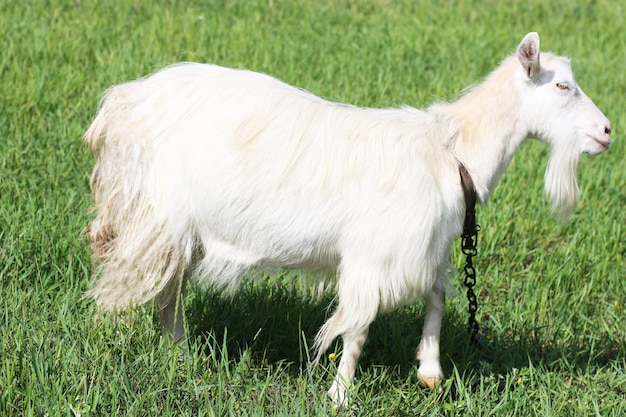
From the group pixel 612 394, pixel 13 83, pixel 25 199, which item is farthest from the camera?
pixel 13 83

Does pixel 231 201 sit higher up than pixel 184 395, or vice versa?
pixel 231 201

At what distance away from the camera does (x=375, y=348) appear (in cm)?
409

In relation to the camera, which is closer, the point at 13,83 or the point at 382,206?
the point at 382,206

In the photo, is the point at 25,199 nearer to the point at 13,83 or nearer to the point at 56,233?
the point at 56,233

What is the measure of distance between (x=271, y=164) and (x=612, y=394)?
1.87 m

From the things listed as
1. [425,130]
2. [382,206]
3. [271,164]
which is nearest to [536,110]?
[425,130]

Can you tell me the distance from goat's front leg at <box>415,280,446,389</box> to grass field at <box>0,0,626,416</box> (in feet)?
0.28

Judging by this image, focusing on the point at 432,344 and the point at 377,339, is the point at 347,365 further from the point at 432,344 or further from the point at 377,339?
the point at 377,339

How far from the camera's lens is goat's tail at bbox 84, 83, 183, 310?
134 inches

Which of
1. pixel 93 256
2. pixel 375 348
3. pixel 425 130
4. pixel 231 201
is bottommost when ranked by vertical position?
pixel 375 348

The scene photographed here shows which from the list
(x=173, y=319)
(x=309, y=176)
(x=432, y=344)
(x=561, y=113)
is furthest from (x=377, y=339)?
(x=561, y=113)

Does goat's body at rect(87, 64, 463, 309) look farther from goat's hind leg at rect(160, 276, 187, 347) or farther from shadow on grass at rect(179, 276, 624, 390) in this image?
shadow on grass at rect(179, 276, 624, 390)

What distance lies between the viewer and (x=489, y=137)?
3480mm

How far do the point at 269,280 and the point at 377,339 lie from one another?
644 millimetres
